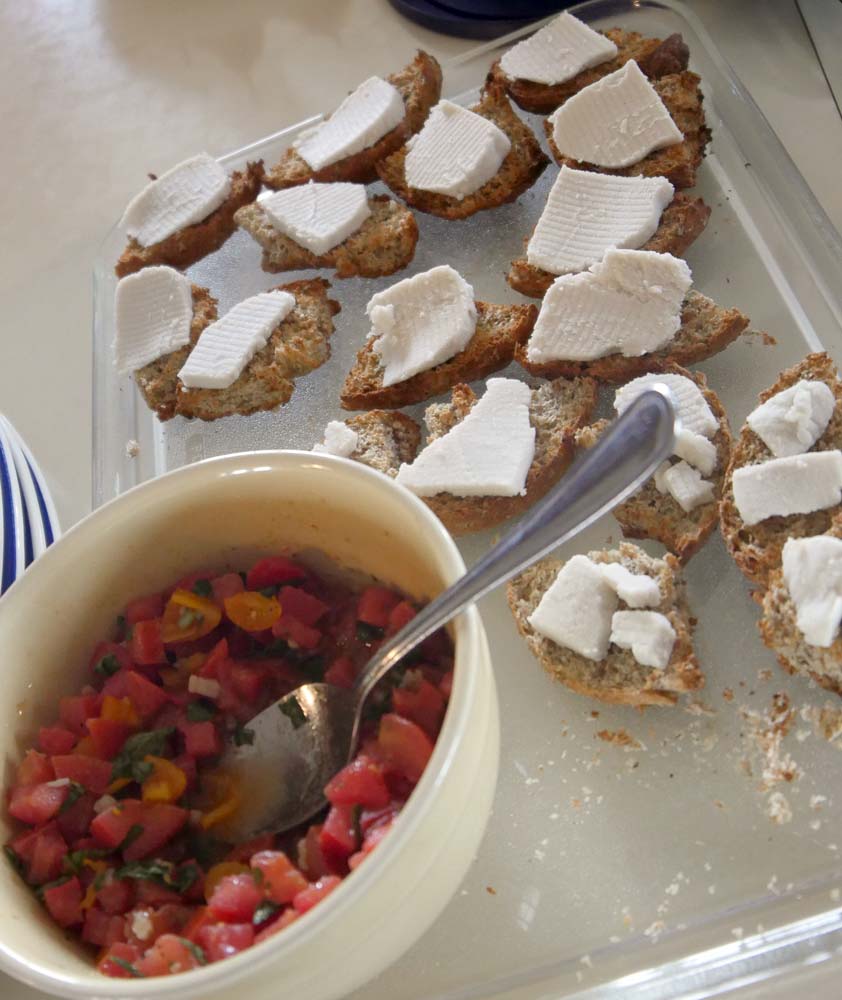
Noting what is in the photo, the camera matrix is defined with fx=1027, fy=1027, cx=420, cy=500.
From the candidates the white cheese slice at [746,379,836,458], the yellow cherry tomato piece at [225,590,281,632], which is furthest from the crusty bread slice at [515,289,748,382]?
the yellow cherry tomato piece at [225,590,281,632]

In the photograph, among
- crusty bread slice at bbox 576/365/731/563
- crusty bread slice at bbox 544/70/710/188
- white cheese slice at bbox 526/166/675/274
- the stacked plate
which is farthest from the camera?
crusty bread slice at bbox 544/70/710/188

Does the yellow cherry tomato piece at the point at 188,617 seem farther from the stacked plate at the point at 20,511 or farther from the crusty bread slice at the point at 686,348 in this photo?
the crusty bread slice at the point at 686,348

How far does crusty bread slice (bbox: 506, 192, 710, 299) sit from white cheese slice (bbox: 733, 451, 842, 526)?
2.33 ft

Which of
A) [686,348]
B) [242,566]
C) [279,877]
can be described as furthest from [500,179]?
[279,877]

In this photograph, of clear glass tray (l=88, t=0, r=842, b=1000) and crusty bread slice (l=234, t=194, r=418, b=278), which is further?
crusty bread slice (l=234, t=194, r=418, b=278)

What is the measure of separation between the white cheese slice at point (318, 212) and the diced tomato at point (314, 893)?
176 cm

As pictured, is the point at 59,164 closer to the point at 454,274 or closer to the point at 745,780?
the point at 454,274

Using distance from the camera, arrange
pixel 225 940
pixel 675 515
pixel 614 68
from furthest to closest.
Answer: pixel 614 68 < pixel 675 515 < pixel 225 940

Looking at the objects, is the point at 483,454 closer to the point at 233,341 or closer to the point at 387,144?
the point at 233,341

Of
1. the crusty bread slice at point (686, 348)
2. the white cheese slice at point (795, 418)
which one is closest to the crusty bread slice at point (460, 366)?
the crusty bread slice at point (686, 348)

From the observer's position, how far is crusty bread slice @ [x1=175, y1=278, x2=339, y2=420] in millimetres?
2541

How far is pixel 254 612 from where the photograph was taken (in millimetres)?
1747

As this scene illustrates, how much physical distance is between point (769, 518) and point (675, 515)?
18 centimetres

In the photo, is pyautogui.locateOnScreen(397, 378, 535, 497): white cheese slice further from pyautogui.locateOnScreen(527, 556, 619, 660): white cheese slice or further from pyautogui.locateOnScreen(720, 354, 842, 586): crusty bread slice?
pyautogui.locateOnScreen(720, 354, 842, 586): crusty bread slice
